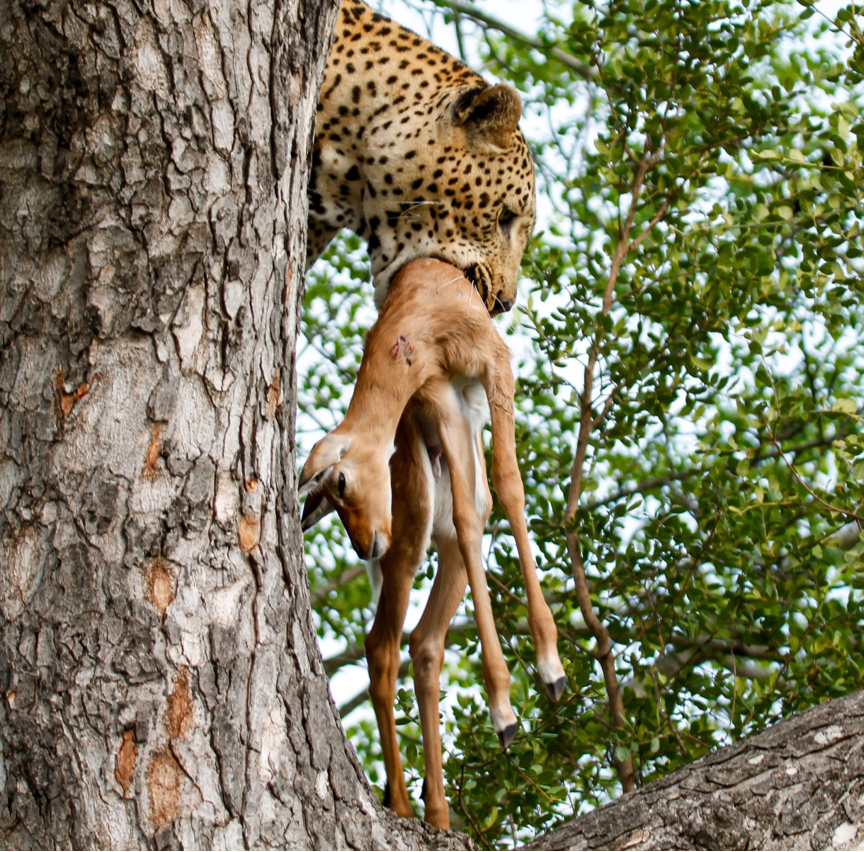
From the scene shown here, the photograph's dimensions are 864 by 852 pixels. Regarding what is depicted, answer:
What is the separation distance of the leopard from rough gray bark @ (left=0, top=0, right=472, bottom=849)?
1.45 metres

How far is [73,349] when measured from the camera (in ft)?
8.32

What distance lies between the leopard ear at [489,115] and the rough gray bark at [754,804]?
2.55m

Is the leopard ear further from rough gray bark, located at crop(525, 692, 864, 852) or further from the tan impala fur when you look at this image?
A: rough gray bark, located at crop(525, 692, 864, 852)

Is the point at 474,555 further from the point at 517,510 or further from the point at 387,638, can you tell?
the point at 387,638

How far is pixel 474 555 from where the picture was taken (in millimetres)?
3242

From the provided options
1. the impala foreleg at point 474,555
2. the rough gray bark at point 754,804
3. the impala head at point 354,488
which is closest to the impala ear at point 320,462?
the impala head at point 354,488

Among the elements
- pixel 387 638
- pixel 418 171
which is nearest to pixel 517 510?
pixel 387 638

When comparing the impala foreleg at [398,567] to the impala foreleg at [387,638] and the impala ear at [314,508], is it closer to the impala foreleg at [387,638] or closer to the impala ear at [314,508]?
the impala foreleg at [387,638]

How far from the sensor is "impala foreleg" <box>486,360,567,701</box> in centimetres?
299

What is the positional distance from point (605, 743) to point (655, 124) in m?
2.39

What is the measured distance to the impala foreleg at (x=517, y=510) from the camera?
299cm

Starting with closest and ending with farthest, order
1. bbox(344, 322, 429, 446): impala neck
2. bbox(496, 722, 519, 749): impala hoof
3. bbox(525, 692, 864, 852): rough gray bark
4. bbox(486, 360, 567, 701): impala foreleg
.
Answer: bbox(525, 692, 864, 852): rough gray bark → bbox(496, 722, 519, 749): impala hoof → bbox(486, 360, 567, 701): impala foreleg → bbox(344, 322, 429, 446): impala neck

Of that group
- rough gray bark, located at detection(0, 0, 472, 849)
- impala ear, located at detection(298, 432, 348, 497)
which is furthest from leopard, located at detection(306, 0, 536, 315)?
rough gray bark, located at detection(0, 0, 472, 849)

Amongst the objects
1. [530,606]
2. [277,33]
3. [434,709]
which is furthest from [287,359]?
[434,709]
